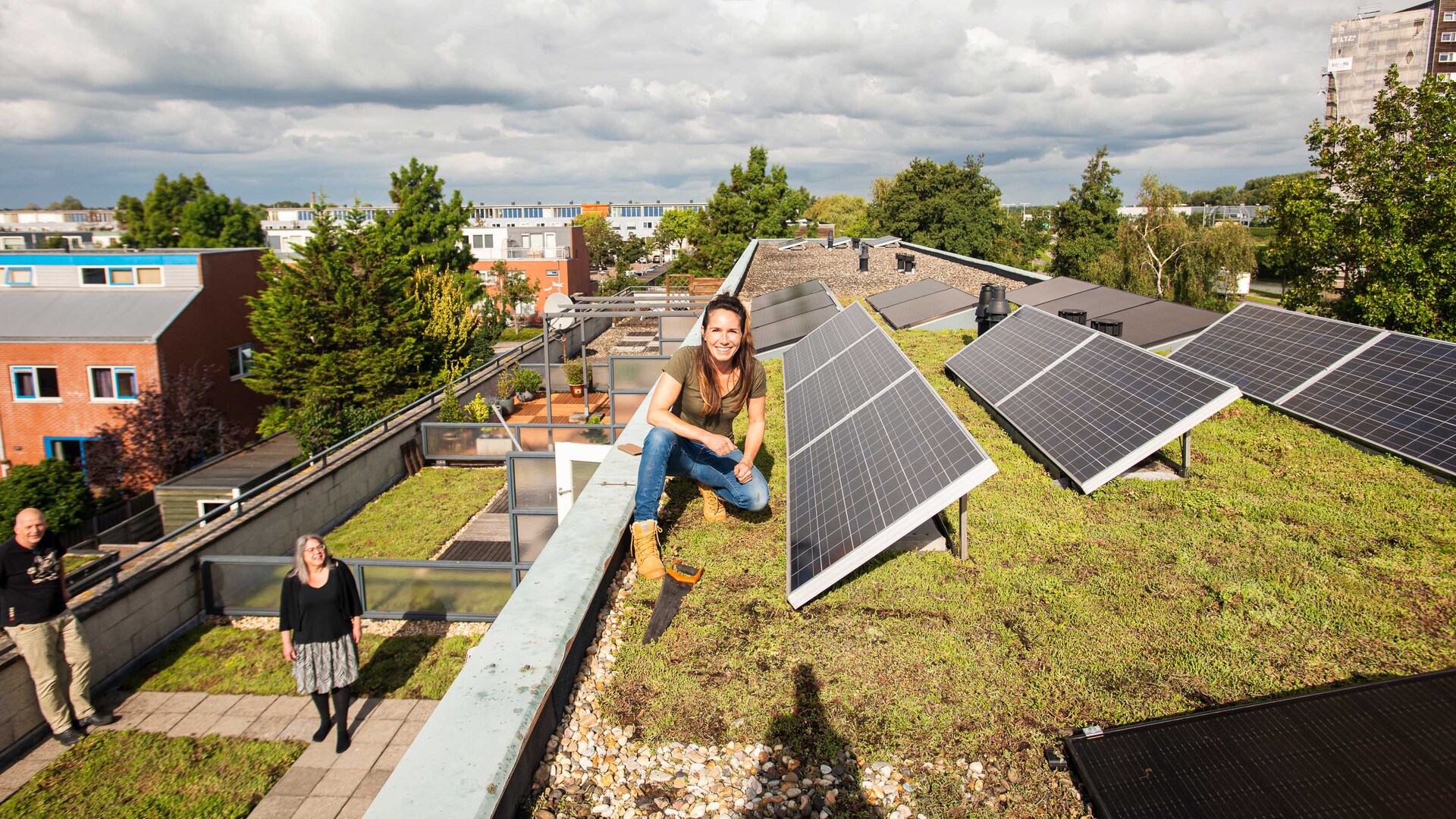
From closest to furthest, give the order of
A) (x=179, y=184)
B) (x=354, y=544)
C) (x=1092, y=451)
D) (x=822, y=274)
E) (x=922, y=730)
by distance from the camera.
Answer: (x=922, y=730) → (x=1092, y=451) → (x=354, y=544) → (x=822, y=274) → (x=179, y=184)

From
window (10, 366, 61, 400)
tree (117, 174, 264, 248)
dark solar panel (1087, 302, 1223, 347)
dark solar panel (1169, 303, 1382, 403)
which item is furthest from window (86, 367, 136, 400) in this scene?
tree (117, 174, 264, 248)

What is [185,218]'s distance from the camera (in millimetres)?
90250

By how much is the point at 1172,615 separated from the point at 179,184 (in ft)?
397

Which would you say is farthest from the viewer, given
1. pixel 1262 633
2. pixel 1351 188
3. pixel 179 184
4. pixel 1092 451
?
pixel 179 184

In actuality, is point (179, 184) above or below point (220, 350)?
above

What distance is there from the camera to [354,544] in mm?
18203

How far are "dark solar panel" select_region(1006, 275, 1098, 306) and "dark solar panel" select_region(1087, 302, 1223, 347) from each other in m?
2.56

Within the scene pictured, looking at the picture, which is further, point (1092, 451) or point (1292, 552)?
point (1092, 451)

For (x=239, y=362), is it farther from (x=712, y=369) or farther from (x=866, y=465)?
(x=866, y=465)

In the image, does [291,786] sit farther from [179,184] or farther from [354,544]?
[179,184]

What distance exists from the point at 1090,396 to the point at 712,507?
4412 mm

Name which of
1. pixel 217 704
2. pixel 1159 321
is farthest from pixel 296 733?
pixel 1159 321

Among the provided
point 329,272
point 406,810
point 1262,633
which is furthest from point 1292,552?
point 329,272

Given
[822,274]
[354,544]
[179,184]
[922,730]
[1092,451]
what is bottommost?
[354,544]
